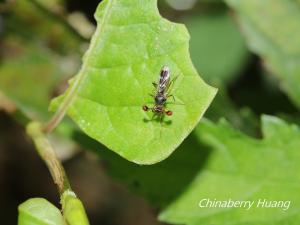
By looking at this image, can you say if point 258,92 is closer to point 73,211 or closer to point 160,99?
point 160,99

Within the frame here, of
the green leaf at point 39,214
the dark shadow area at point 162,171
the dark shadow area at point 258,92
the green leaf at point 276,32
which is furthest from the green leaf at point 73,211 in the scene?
the dark shadow area at point 258,92

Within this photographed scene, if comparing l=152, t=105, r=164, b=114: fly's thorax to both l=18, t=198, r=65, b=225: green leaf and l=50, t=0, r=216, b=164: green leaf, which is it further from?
l=18, t=198, r=65, b=225: green leaf

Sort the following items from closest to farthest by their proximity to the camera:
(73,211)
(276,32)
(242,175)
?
(73,211) → (242,175) → (276,32)

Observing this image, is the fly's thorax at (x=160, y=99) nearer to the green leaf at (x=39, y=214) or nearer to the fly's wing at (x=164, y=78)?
the fly's wing at (x=164, y=78)

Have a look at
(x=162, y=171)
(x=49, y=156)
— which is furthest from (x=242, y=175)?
(x=49, y=156)

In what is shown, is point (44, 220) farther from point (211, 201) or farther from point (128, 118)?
point (211, 201)

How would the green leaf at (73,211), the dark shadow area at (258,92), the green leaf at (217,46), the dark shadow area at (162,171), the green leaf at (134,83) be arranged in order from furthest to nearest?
the green leaf at (217,46), the dark shadow area at (258,92), the dark shadow area at (162,171), the green leaf at (134,83), the green leaf at (73,211)
